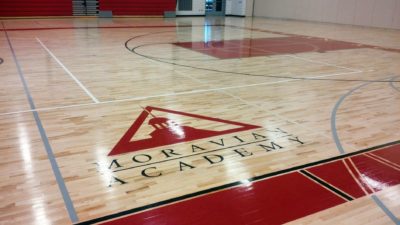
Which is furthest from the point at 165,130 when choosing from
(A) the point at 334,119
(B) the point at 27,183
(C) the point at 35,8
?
(C) the point at 35,8

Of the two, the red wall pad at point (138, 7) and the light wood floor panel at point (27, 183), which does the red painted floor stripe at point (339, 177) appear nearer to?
the light wood floor panel at point (27, 183)

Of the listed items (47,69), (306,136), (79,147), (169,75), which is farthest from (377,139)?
(47,69)

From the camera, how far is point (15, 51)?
898 cm

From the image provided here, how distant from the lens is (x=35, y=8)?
1706cm

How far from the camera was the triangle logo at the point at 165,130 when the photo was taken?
12.6 ft

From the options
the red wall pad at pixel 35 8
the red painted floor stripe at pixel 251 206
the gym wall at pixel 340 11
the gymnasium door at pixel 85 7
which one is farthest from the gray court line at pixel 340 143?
the red wall pad at pixel 35 8

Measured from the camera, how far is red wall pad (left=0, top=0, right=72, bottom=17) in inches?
643

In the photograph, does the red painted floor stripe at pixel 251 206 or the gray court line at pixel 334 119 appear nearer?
the red painted floor stripe at pixel 251 206

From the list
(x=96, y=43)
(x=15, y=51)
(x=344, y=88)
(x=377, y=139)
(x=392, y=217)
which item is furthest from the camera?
(x=96, y=43)

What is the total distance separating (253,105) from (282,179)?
2.17 metres

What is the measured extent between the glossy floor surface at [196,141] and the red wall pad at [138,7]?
35.5 ft

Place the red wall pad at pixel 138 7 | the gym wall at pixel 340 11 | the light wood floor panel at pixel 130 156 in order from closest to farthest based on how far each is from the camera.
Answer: the light wood floor panel at pixel 130 156
the gym wall at pixel 340 11
the red wall pad at pixel 138 7

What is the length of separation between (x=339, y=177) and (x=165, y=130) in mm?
1959

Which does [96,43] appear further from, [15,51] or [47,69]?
[47,69]
